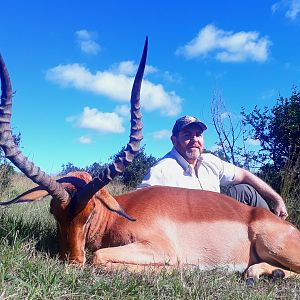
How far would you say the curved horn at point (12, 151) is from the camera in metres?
A: 3.68

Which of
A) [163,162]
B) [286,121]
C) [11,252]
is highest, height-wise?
[286,121]

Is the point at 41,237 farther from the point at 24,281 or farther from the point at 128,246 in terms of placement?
the point at 24,281

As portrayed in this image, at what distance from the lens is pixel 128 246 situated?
438 centimetres

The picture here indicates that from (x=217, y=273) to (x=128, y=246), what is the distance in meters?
0.90

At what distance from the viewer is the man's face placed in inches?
257

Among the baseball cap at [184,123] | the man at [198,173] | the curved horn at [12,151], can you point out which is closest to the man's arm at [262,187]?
the man at [198,173]

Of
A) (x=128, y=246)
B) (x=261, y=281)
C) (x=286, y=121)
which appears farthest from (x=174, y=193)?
(x=286, y=121)

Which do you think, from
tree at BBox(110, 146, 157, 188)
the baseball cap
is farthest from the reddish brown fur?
tree at BBox(110, 146, 157, 188)

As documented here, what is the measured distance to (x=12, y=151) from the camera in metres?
4.00

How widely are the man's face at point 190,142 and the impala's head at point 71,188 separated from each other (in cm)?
225

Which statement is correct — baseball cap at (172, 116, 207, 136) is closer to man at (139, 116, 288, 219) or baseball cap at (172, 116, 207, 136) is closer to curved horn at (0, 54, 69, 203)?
man at (139, 116, 288, 219)

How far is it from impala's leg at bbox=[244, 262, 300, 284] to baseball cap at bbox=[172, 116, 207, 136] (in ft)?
7.90

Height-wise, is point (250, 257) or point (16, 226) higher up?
point (16, 226)

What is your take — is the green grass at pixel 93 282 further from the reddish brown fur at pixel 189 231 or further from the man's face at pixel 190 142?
the man's face at pixel 190 142
